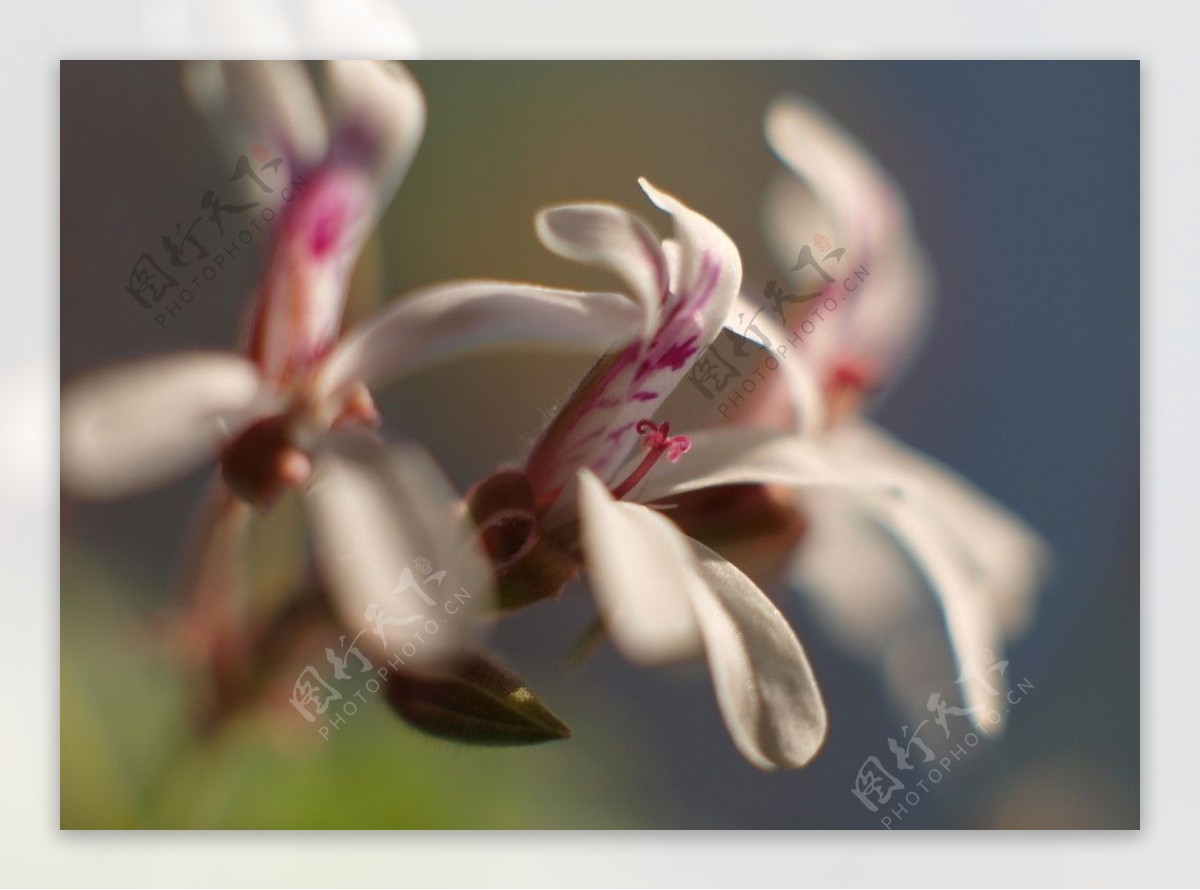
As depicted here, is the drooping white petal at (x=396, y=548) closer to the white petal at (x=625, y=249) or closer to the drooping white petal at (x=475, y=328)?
the drooping white petal at (x=475, y=328)

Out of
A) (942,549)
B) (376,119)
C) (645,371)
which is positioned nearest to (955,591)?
(942,549)

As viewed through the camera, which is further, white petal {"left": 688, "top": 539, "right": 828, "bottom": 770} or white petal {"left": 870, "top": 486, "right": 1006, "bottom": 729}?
white petal {"left": 870, "top": 486, "right": 1006, "bottom": 729}

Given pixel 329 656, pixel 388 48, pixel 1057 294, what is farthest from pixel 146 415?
pixel 1057 294

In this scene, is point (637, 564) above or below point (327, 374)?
below

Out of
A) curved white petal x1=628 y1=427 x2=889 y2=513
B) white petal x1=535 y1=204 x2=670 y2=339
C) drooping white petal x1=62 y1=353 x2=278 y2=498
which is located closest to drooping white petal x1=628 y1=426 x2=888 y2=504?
curved white petal x1=628 y1=427 x2=889 y2=513

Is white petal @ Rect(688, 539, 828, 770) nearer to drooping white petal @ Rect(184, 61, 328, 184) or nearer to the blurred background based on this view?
the blurred background

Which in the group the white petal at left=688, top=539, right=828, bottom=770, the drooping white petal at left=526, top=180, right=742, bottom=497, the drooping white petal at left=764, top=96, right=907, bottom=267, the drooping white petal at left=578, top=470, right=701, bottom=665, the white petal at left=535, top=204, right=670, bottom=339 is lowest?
the white petal at left=688, top=539, right=828, bottom=770

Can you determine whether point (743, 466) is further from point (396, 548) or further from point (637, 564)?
point (396, 548)
